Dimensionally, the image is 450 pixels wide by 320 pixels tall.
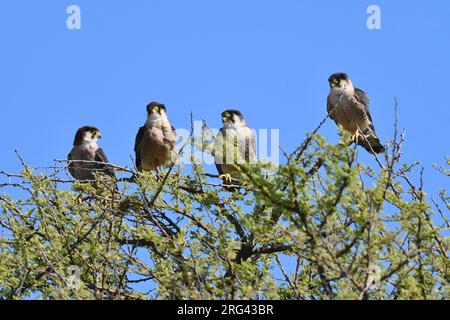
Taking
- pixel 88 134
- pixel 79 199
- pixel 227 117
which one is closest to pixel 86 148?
pixel 88 134

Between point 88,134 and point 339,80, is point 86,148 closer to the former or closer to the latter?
point 88,134

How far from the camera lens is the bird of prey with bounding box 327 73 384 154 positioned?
9.62 metres

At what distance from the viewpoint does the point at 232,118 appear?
382 inches

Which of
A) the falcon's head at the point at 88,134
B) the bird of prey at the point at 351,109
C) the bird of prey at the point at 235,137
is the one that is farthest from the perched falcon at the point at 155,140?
the bird of prey at the point at 351,109

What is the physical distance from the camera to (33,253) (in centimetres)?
764

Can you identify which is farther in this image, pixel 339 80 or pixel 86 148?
pixel 86 148

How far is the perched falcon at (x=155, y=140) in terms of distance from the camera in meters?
9.72

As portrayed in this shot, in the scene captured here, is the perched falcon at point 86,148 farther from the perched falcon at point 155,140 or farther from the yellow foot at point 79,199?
the yellow foot at point 79,199

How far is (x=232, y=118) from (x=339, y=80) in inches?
50.4

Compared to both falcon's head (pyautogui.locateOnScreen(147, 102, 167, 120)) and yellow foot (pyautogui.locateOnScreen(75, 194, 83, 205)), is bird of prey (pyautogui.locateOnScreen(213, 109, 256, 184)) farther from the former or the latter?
yellow foot (pyautogui.locateOnScreen(75, 194, 83, 205))

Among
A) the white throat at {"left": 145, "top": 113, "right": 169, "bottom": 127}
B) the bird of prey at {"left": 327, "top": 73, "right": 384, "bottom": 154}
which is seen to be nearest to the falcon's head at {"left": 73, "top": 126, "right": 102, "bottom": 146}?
the white throat at {"left": 145, "top": 113, "right": 169, "bottom": 127}
